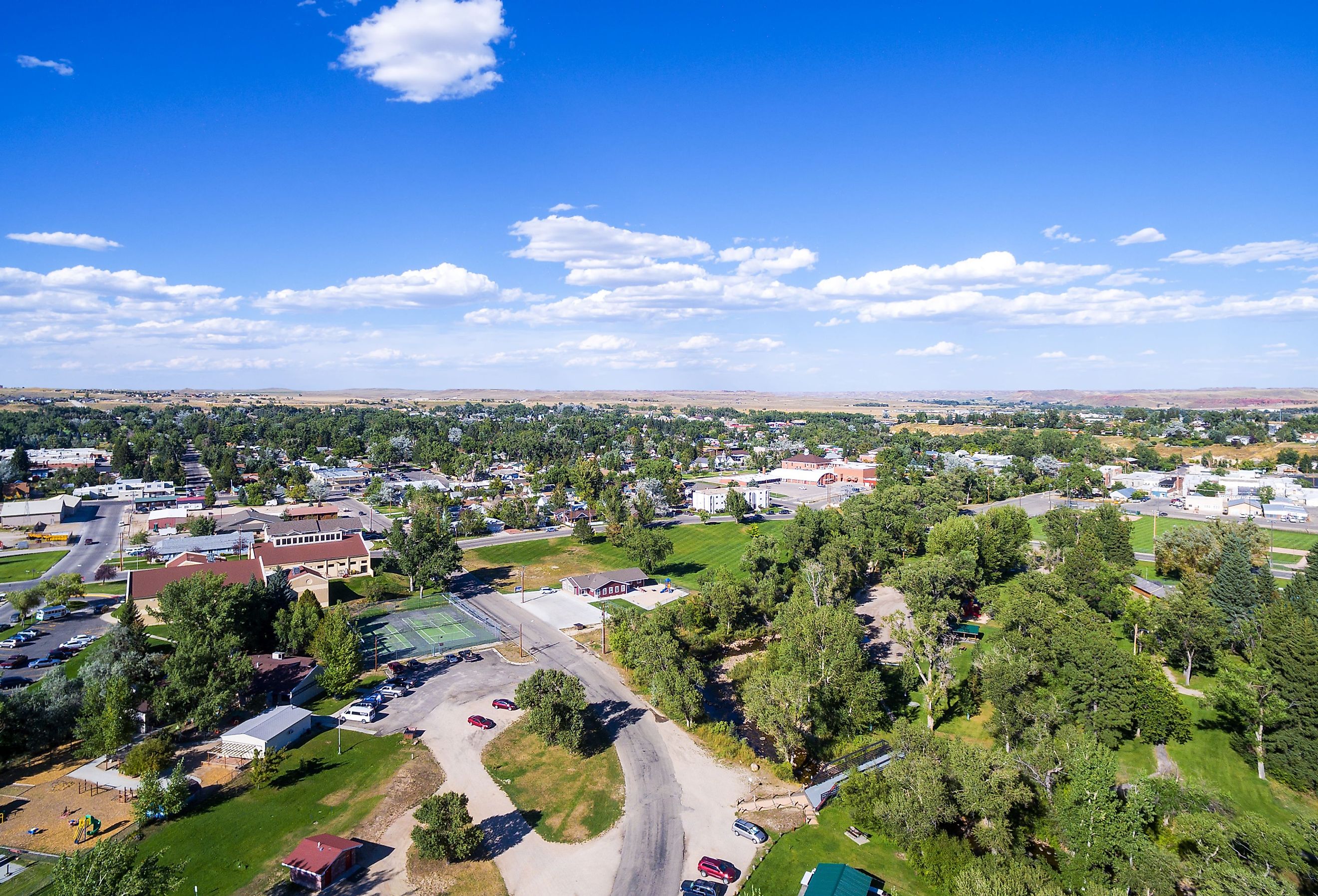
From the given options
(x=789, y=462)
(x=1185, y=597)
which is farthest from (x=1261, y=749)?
(x=789, y=462)

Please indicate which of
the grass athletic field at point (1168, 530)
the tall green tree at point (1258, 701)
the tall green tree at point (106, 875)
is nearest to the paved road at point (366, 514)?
the tall green tree at point (106, 875)

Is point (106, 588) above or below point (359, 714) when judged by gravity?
above

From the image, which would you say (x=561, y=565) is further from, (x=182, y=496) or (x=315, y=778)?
(x=182, y=496)

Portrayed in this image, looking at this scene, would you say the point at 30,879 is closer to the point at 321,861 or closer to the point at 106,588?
the point at 321,861

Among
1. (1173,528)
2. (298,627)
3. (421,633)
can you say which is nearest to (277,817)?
(298,627)

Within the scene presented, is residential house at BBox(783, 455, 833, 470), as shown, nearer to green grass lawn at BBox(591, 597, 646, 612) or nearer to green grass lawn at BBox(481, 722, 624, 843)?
Result: green grass lawn at BBox(591, 597, 646, 612)
